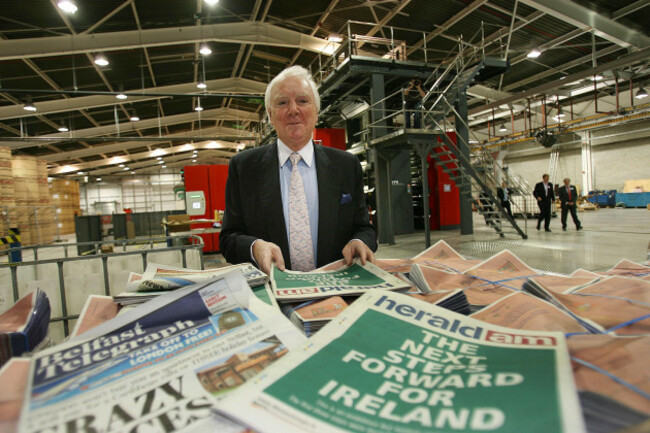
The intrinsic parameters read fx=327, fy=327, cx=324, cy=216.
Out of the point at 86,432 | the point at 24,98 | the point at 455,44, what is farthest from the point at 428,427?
the point at 24,98

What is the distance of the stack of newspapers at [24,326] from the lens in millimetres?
689

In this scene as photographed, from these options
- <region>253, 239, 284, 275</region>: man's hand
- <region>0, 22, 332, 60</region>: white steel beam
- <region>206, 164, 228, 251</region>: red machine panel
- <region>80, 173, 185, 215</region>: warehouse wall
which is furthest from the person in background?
<region>80, 173, 185, 215</region>: warehouse wall

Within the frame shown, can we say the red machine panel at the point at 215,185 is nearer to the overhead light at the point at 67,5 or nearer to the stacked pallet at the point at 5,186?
the overhead light at the point at 67,5

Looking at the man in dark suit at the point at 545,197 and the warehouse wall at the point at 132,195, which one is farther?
the warehouse wall at the point at 132,195

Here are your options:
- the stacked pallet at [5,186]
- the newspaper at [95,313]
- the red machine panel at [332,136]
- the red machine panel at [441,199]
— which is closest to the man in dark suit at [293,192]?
the newspaper at [95,313]

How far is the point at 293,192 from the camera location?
5.12ft

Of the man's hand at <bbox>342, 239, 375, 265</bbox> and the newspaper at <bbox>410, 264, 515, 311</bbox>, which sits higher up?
the man's hand at <bbox>342, 239, 375, 265</bbox>

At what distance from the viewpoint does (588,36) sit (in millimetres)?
8562

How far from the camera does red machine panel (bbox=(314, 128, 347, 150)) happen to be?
10.9 meters

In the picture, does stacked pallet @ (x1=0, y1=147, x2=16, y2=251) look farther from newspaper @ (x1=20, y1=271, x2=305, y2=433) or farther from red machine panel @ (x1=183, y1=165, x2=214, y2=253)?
newspaper @ (x1=20, y1=271, x2=305, y2=433)

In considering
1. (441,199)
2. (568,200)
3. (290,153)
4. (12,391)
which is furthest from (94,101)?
(568,200)

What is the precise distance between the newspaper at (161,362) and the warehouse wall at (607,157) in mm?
20247

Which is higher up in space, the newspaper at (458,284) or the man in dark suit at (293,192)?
the man in dark suit at (293,192)

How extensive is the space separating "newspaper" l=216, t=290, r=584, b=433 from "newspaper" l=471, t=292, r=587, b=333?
9cm
